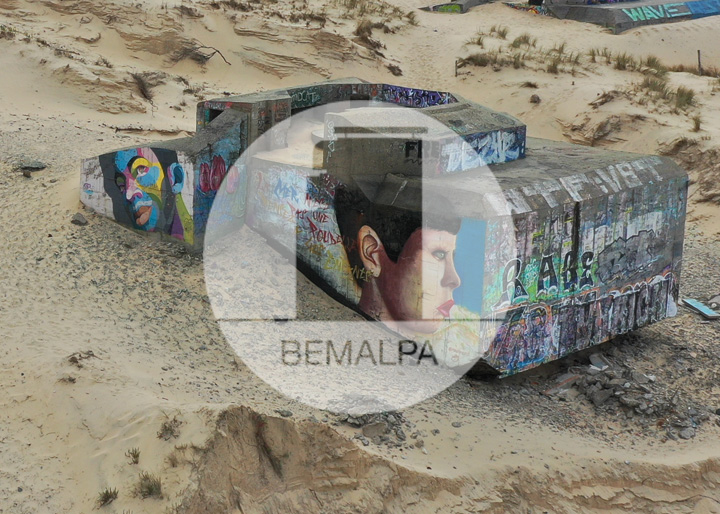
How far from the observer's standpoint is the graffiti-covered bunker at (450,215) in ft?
32.6

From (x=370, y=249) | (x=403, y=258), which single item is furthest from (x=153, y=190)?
(x=403, y=258)

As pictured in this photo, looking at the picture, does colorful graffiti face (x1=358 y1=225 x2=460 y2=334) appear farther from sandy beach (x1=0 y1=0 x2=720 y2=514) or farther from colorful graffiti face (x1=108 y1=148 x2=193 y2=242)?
colorful graffiti face (x1=108 y1=148 x2=193 y2=242)

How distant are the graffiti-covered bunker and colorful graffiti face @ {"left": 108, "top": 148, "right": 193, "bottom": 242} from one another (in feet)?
0.06

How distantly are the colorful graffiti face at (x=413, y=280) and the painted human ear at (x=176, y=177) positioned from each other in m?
2.33

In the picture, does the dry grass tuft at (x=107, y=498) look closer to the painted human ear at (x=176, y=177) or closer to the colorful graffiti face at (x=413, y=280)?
the colorful graffiti face at (x=413, y=280)

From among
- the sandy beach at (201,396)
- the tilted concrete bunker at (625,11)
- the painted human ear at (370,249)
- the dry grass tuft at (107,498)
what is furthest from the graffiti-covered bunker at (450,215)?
the tilted concrete bunker at (625,11)

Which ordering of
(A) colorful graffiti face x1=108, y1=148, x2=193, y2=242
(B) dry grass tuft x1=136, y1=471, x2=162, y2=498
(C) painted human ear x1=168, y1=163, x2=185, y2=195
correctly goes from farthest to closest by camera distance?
(A) colorful graffiti face x1=108, y1=148, x2=193, y2=242
(C) painted human ear x1=168, y1=163, x2=185, y2=195
(B) dry grass tuft x1=136, y1=471, x2=162, y2=498

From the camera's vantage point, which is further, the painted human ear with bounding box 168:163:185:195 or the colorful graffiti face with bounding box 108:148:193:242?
the colorful graffiti face with bounding box 108:148:193:242

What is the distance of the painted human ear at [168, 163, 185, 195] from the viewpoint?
11.4 metres

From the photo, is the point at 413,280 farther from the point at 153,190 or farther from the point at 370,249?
the point at 153,190

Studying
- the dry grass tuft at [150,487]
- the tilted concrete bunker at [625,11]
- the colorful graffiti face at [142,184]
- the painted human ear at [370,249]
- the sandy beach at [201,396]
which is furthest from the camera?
the tilted concrete bunker at [625,11]

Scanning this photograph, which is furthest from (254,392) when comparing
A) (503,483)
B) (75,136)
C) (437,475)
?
(75,136)

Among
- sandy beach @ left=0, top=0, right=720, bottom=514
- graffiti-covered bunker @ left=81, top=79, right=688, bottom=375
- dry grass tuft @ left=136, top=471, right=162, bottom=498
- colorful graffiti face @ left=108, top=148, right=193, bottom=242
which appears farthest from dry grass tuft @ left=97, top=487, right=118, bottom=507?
colorful graffiti face @ left=108, top=148, right=193, bottom=242

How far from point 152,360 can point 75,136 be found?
277 inches
